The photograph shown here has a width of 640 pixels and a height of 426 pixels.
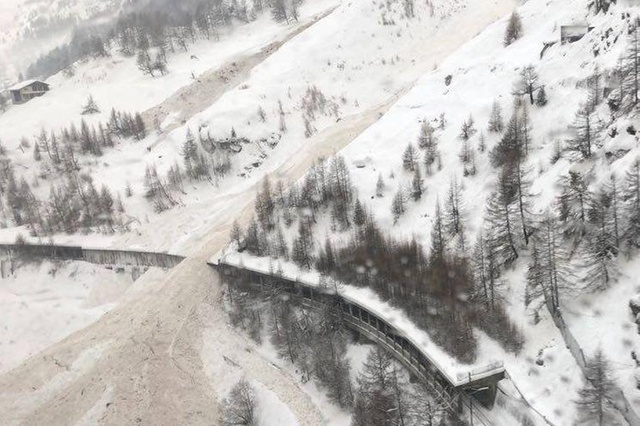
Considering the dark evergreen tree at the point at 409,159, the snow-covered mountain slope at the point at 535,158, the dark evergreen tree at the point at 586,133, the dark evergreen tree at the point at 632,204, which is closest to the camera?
the snow-covered mountain slope at the point at 535,158

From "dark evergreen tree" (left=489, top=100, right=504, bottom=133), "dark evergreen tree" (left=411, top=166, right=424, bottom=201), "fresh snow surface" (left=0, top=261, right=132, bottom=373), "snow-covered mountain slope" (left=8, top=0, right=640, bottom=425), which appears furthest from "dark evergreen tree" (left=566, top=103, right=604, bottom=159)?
"fresh snow surface" (left=0, top=261, right=132, bottom=373)

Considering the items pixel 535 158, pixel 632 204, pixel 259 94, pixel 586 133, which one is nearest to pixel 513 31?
pixel 535 158

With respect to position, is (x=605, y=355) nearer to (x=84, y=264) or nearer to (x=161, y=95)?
(x=84, y=264)

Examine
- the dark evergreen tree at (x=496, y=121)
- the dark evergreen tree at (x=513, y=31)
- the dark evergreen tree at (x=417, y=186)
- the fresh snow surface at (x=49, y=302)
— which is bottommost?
the fresh snow surface at (x=49, y=302)

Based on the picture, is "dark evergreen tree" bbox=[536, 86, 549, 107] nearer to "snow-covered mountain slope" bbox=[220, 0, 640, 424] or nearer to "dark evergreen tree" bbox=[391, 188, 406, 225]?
"snow-covered mountain slope" bbox=[220, 0, 640, 424]

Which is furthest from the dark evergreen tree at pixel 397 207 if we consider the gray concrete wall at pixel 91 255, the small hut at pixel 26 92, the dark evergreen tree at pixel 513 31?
the small hut at pixel 26 92

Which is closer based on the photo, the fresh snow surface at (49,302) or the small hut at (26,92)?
the fresh snow surface at (49,302)

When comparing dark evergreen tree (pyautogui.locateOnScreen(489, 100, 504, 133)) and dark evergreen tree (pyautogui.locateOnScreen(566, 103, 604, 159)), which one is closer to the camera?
dark evergreen tree (pyautogui.locateOnScreen(566, 103, 604, 159))

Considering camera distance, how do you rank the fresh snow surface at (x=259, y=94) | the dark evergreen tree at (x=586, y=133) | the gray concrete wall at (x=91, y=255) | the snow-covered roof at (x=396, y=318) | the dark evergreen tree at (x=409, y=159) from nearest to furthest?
the snow-covered roof at (x=396, y=318) < the dark evergreen tree at (x=586, y=133) < the dark evergreen tree at (x=409, y=159) < the gray concrete wall at (x=91, y=255) < the fresh snow surface at (x=259, y=94)

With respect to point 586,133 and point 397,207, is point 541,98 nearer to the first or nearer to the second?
point 586,133

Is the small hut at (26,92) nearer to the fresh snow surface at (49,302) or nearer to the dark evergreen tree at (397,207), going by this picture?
the fresh snow surface at (49,302)
